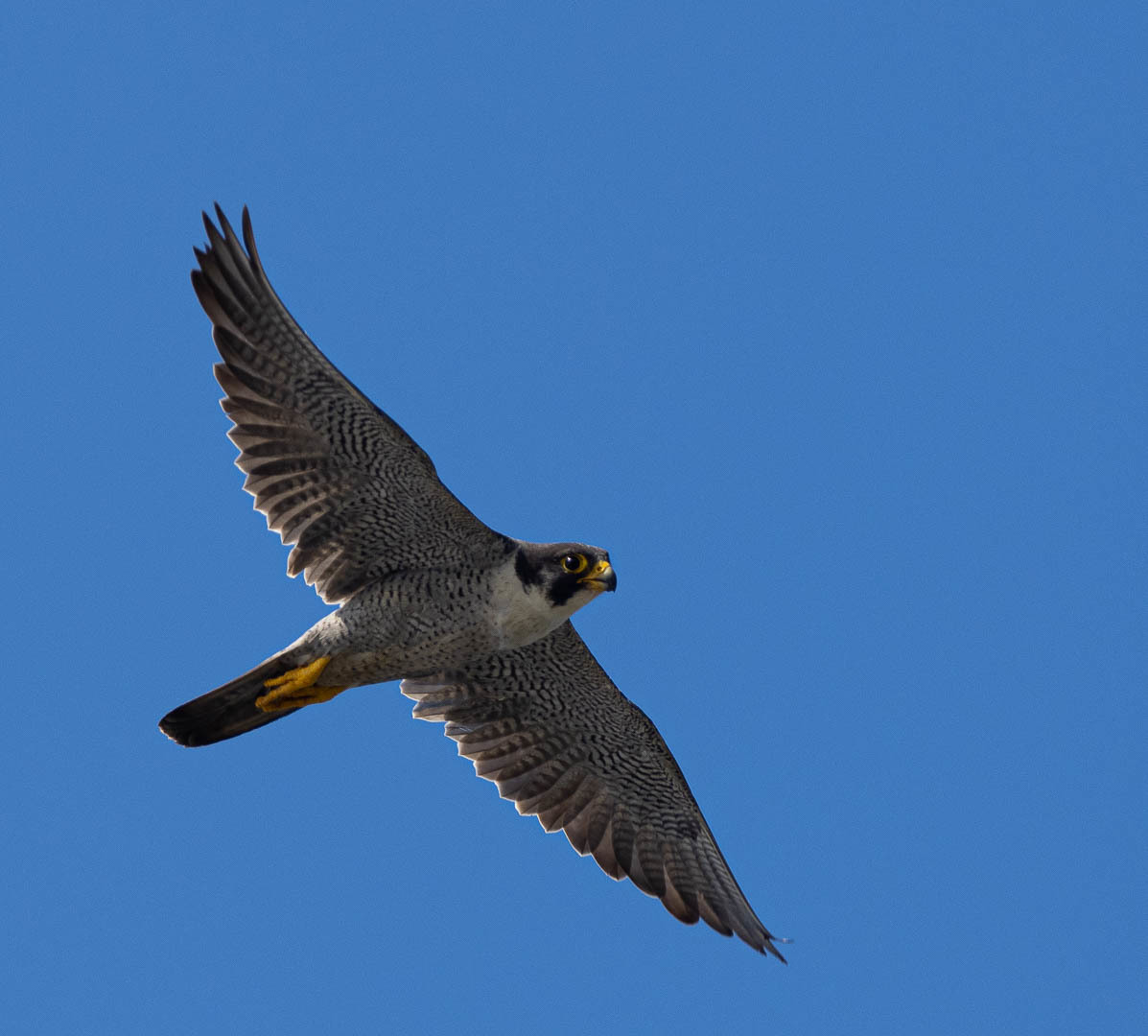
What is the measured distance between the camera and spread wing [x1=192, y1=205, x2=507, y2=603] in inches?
441

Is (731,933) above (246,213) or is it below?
below

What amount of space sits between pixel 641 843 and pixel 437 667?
7.27ft

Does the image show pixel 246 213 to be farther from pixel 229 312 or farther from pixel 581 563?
pixel 581 563

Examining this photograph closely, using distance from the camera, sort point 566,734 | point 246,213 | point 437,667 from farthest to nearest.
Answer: point 566,734, point 437,667, point 246,213

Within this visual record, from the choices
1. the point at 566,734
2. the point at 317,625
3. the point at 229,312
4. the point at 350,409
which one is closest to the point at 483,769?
the point at 566,734

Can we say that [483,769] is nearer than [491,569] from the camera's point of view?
No

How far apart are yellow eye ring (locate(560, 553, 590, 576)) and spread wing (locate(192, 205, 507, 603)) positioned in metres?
0.54

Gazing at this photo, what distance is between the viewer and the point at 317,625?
11594 millimetres

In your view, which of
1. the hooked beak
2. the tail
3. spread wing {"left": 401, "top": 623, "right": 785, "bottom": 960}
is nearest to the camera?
the hooked beak

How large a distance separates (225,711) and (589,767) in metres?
3.03

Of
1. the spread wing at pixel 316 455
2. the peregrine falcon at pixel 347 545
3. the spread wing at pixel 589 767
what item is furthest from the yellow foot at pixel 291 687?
the spread wing at pixel 589 767

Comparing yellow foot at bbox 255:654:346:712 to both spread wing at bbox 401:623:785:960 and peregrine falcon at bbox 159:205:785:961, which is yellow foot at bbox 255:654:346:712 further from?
spread wing at bbox 401:623:785:960

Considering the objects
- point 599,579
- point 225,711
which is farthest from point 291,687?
point 599,579

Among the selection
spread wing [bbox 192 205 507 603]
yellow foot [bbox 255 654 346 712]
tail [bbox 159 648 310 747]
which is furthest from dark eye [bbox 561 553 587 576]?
tail [bbox 159 648 310 747]
